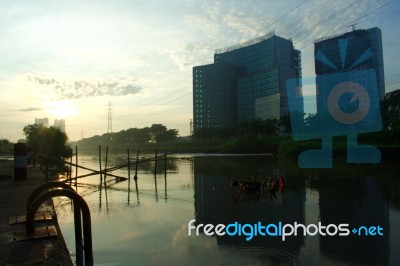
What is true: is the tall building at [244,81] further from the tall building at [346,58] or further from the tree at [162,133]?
the tall building at [346,58]

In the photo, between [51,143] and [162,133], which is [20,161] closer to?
[51,143]

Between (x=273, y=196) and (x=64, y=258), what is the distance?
23.3m

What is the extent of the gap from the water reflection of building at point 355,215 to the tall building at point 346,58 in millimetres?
72062

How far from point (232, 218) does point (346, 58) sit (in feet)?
327

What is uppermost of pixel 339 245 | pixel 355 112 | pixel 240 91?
pixel 240 91

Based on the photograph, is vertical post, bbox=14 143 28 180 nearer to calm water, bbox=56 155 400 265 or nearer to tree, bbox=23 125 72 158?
calm water, bbox=56 155 400 265

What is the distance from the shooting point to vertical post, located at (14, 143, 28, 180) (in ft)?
56.1

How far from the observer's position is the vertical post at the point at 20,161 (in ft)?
56.1

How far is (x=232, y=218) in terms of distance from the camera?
21.4 metres

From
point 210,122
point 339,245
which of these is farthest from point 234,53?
point 339,245

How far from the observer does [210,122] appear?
175m

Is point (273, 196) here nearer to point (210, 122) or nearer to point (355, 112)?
point (355, 112)

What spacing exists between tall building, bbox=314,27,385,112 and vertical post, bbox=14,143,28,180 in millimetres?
92734

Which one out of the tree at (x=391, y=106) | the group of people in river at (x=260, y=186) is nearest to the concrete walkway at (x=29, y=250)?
the group of people in river at (x=260, y=186)
